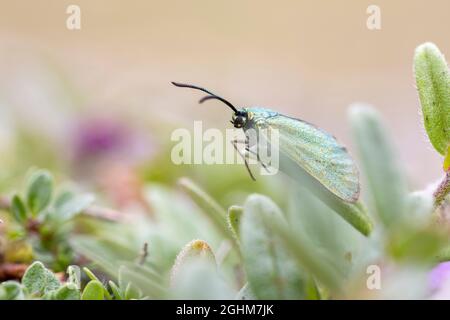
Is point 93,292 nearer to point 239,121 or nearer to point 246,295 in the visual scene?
point 246,295

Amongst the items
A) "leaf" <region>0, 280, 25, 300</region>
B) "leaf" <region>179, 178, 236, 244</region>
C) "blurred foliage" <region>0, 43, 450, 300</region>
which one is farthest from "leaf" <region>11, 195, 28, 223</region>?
"leaf" <region>0, 280, 25, 300</region>

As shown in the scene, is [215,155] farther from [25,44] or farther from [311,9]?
[311,9]

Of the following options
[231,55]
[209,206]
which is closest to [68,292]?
[209,206]

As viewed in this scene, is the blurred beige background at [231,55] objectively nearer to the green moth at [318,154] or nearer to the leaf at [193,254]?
the green moth at [318,154]

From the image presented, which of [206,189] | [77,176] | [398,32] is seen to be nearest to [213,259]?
[206,189]

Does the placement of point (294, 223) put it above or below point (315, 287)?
above

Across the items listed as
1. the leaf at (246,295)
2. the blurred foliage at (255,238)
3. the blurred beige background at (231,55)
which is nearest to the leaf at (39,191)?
the blurred foliage at (255,238)
